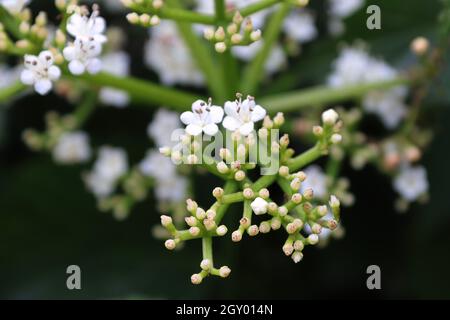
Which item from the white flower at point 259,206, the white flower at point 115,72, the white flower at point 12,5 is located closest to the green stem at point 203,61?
the white flower at point 115,72

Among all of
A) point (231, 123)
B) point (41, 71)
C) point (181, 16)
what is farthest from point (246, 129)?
point (41, 71)

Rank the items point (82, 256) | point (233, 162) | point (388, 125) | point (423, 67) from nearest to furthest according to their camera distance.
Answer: point (233, 162)
point (423, 67)
point (388, 125)
point (82, 256)

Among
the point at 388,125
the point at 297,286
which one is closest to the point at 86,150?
the point at 297,286

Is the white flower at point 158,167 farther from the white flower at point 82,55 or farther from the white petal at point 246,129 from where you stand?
the white petal at point 246,129

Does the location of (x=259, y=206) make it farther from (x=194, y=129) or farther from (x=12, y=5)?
(x=12, y=5)

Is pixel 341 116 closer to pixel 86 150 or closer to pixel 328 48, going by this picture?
pixel 328 48

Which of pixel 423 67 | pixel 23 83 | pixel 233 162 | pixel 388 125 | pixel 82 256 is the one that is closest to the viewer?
pixel 233 162
